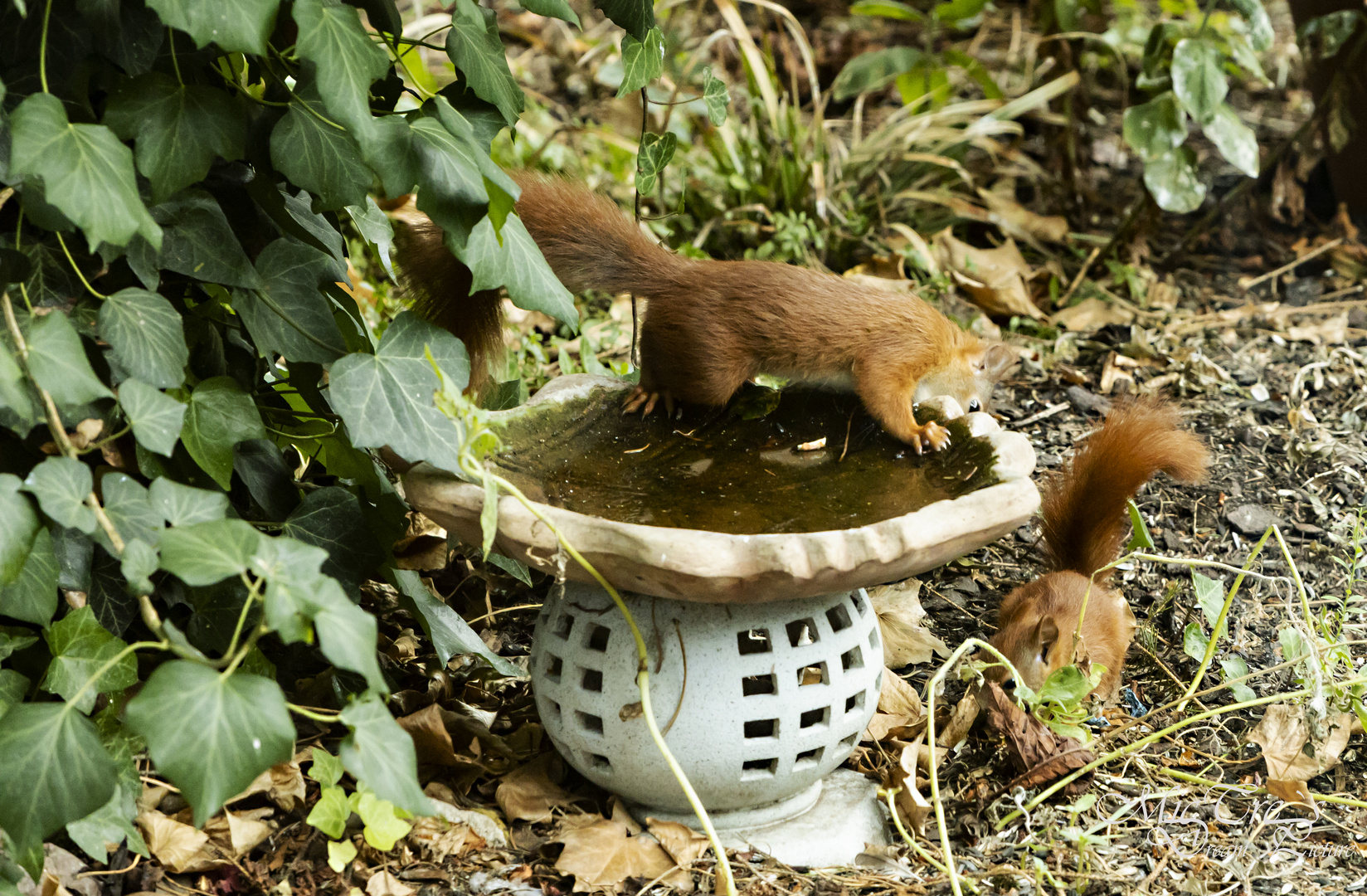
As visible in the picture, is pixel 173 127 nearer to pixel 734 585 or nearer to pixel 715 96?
pixel 734 585

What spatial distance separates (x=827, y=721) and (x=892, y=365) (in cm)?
79

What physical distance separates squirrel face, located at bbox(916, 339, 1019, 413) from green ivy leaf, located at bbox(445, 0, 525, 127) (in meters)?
1.18

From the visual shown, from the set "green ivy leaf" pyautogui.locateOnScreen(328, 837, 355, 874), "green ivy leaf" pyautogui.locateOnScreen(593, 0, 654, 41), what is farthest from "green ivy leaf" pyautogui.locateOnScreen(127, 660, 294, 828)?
"green ivy leaf" pyautogui.locateOnScreen(593, 0, 654, 41)

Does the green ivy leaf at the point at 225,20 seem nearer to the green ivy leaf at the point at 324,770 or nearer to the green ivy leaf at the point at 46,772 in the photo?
the green ivy leaf at the point at 46,772

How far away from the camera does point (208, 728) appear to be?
143cm

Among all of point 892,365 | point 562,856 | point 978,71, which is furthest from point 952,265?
point 562,856

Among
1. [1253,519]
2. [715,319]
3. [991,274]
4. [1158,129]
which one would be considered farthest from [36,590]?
[1158,129]

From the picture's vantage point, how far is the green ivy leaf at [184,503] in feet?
5.50

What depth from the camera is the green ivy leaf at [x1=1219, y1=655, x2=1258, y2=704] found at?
2.43 meters

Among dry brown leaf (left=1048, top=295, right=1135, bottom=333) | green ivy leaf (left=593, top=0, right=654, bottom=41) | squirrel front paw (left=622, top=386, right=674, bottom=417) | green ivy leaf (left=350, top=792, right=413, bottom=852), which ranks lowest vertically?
dry brown leaf (left=1048, top=295, right=1135, bottom=333)

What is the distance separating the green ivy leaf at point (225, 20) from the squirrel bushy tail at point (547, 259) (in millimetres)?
747

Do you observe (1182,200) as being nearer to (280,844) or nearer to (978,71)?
Answer: (978,71)

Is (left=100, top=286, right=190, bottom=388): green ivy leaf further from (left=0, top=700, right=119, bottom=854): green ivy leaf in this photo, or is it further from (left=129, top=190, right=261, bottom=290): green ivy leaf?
(left=0, top=700, right=119, bottom=854): green ivy leaf

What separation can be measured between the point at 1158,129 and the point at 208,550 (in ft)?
12.2
